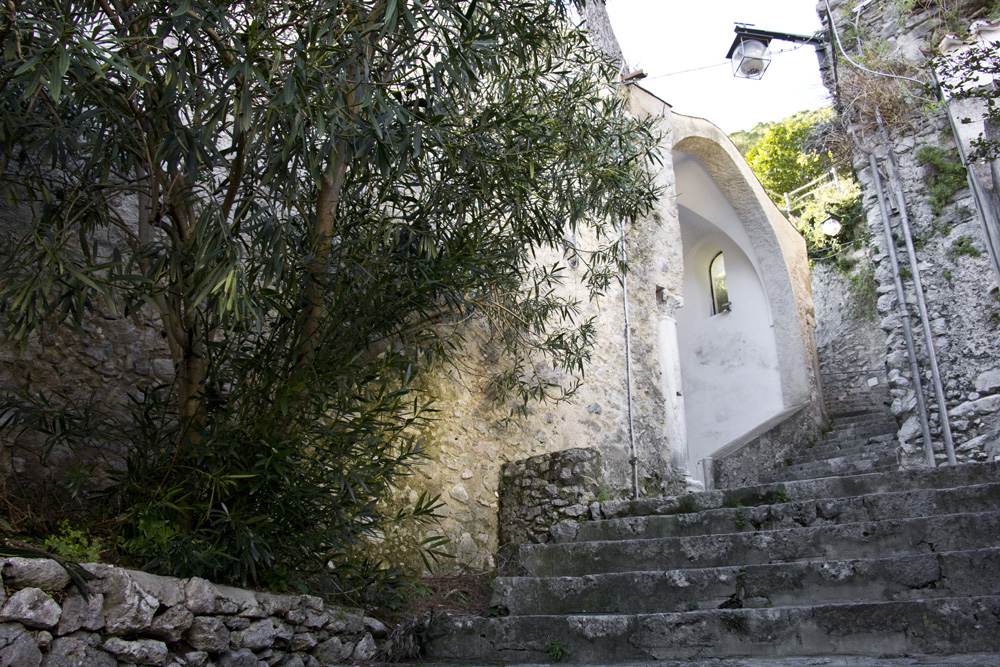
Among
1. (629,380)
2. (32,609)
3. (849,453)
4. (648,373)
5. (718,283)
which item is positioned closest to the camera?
(32,609)

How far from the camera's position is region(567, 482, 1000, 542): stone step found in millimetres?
3672

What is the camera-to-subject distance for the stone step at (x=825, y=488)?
3967 millimetres

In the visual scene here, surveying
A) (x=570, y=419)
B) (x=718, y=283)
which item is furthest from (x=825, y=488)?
(x=718, y=283)

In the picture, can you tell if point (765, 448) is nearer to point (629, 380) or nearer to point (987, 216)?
point (629, 380)

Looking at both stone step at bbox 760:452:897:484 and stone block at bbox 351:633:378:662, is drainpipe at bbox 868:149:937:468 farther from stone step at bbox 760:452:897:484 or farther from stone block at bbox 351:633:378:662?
stone block at bbox 351:633:378:662

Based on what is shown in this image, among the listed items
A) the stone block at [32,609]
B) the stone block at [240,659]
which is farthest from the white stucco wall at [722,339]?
the stone block at [32,609]

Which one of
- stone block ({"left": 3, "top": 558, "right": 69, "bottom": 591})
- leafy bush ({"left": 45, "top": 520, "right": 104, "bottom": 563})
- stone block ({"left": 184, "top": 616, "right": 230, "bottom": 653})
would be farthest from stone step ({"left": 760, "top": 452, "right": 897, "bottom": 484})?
stone block ({"left": 3, "top": 558, "right": 69, "bottom": 591})

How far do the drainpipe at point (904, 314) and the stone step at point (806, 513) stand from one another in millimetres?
2899

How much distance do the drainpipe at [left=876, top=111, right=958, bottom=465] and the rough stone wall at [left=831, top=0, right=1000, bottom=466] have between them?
5 centimetres

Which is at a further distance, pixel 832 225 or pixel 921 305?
pixel 832 225

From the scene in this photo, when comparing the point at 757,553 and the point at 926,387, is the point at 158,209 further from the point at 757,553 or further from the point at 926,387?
the point at 926,387

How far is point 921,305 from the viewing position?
6.72 metres

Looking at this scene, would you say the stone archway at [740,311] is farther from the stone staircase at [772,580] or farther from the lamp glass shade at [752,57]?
the stone staircase at [772,580]

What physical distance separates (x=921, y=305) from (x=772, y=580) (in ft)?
14.5
